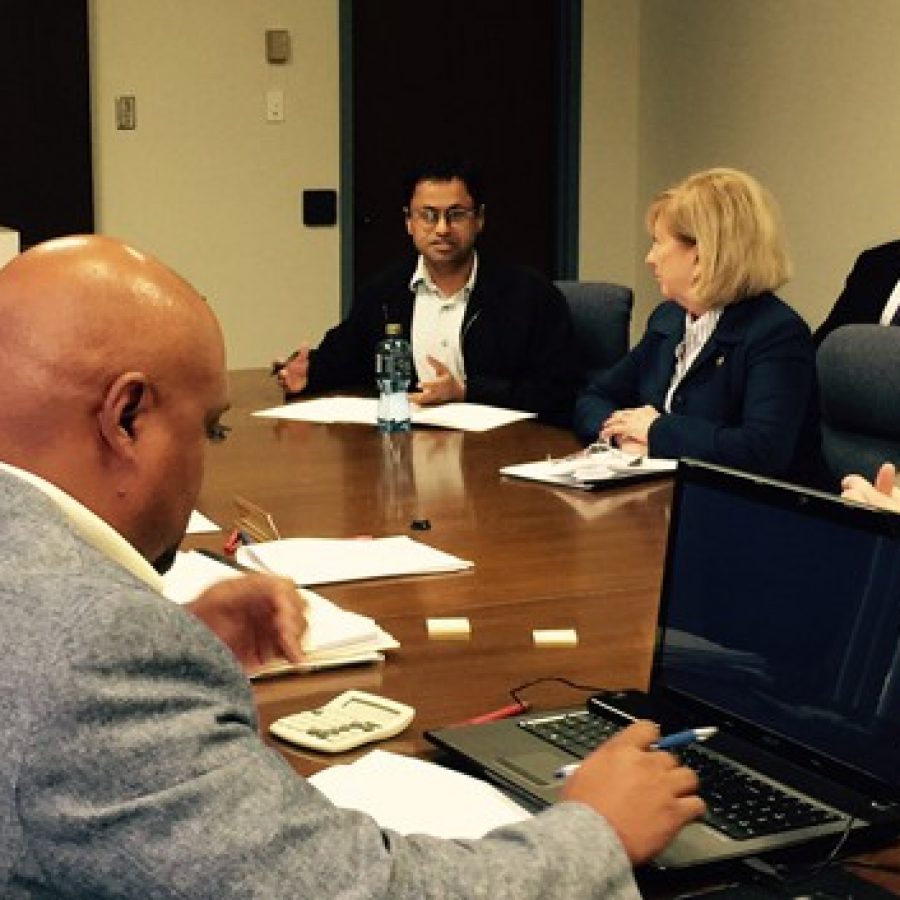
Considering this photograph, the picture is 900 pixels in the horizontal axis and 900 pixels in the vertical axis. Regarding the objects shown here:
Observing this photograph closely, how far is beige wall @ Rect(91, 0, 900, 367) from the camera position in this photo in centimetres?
575

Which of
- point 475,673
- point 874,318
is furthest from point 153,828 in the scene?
point 874,318

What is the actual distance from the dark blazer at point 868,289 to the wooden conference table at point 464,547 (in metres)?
1.38

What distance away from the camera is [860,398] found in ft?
10.9

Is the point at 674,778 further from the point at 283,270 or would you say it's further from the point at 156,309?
the point at 283,270

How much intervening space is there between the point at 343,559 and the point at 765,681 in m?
0.97

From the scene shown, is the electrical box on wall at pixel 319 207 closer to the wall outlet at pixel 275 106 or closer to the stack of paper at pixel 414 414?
the wall outlet at pixel 275 106

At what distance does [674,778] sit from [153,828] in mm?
491

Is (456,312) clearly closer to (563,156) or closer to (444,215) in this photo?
(444,215)

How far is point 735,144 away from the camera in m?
6.30

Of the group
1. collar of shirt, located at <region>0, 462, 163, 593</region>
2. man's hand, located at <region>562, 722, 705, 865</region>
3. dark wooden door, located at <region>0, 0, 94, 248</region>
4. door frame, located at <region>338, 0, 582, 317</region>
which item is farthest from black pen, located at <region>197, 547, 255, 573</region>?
door frame, located at <region>338, 0, 582, 317</region>

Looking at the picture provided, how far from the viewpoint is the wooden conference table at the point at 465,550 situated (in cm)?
193

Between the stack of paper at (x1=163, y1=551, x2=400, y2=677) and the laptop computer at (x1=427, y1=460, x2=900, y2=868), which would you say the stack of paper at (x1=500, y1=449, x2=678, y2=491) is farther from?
the laptop computer at (x1=427, y1=460, x2=900, y2=868)

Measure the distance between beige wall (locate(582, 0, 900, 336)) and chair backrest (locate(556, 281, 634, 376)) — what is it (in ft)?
4.16

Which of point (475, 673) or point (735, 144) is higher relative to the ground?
point (735, 144)
